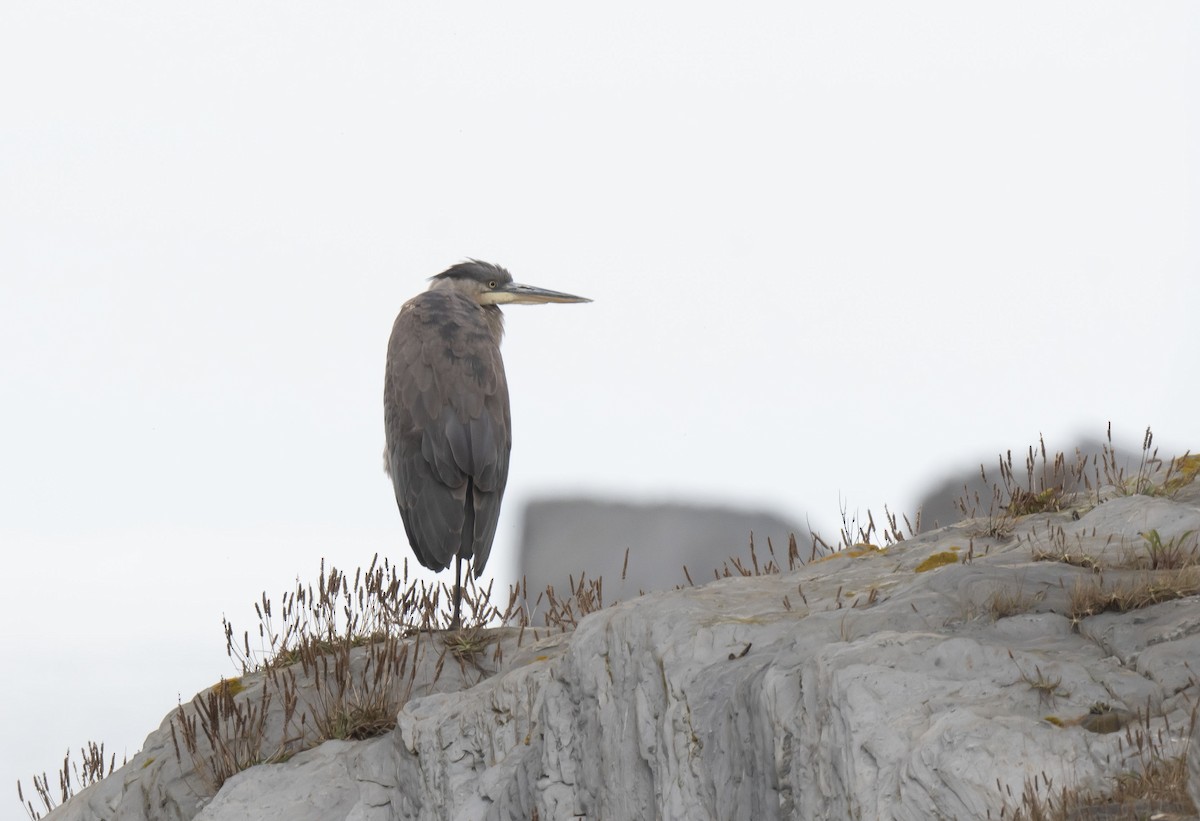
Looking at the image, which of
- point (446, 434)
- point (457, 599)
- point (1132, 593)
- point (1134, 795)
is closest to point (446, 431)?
point (446, 434)

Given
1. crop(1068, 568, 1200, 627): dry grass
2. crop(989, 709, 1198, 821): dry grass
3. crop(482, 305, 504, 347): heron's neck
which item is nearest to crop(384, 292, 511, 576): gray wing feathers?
crop(482, 305, 504, 347): heron's neck

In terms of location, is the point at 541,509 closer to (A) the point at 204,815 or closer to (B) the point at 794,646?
(A) the point at 204,815

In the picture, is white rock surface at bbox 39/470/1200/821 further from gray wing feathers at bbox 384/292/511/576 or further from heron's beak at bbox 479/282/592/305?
heron's beak at bbox 479/282/592/305

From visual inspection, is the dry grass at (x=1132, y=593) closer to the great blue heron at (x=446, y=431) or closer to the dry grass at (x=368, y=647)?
the dry grass at (x=368, y=647)

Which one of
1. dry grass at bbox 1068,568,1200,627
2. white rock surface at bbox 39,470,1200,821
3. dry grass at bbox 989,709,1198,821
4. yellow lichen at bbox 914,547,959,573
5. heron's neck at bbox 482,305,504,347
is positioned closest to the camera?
dry grass at bbox 989,709,1198,821

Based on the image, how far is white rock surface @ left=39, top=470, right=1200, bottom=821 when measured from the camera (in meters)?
4.12

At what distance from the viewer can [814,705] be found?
450cm

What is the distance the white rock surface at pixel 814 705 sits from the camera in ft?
13.5

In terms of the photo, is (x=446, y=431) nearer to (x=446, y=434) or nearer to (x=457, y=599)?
(x=446, y=434)

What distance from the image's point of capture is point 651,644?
Result: 211 inches

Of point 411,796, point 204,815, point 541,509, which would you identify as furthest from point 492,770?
point 541,509

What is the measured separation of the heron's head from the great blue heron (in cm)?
104

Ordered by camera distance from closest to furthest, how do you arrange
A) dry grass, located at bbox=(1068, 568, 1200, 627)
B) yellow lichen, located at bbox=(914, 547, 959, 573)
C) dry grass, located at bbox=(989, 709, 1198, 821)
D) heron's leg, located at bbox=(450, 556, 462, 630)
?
1. dry grass, located at bbox=(989, 709, 1198, 821)
2. dry grass, located at bbox=(1068, 568, 1200, 627)
3. yellow lichen, located at bbox=(914, 547, 959, 573)
4. heron's leg, located at bbox=(450, 556, 462, 630)

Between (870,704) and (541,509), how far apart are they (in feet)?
95.3
